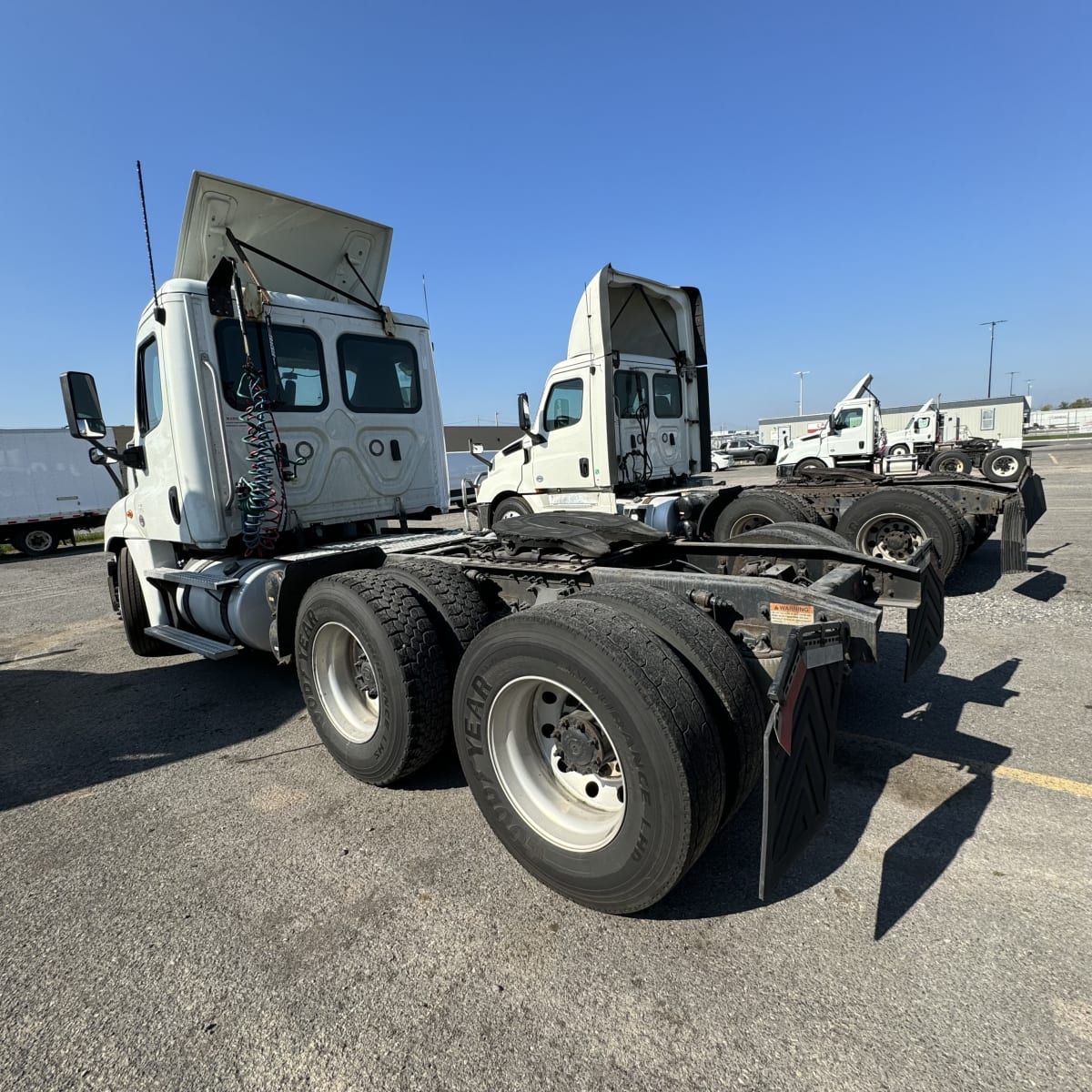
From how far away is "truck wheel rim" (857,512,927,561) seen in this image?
6.92 m

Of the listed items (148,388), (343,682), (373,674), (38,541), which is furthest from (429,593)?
(38,541)

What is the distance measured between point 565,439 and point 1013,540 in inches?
206

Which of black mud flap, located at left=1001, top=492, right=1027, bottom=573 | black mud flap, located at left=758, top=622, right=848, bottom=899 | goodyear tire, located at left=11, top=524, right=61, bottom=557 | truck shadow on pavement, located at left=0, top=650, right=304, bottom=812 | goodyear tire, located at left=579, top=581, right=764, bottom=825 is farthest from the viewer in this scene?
goodyear tire, located at left=11, top=524, right=61, bottom=557

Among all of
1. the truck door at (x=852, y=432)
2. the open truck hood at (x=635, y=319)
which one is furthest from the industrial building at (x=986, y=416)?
the open truck hood at (x=635, y=319)

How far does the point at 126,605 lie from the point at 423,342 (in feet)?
12.0

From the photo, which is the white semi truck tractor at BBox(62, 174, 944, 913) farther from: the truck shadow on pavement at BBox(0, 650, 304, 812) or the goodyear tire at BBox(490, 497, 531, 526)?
the goodyear tire at BBox(490, 497, 531, 526)

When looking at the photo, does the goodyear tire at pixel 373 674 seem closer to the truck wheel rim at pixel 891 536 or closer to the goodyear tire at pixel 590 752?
the goodyear tire at pixel 590 752

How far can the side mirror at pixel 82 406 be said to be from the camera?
5.20m

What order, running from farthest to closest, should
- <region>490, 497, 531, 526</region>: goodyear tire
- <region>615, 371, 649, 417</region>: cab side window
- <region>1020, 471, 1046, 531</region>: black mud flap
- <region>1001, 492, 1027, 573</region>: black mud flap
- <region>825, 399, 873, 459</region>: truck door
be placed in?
<region>825, 399, 873, 459</region>: truck door → <region>490, 497, 531, 526</region>: goodyear tire → <region>615, 371, 649, 417</region>: cab side window → <region>1020, 471, 1046, 531</region>: black mud flap → <region>1001, 492, 1027, 573</region>: black mud flap

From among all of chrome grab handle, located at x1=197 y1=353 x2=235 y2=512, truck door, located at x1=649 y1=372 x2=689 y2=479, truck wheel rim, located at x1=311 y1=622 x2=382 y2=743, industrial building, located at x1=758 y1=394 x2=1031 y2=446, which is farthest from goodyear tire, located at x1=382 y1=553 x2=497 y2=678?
industrial building, located at x1=758 y1=394 x2=1031 y2=446

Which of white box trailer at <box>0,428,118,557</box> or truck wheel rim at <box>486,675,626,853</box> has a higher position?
white box trailer at <box>0,428,118,557</box>

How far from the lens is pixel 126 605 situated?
6.01m

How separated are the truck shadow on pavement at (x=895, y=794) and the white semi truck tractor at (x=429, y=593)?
0.39 m

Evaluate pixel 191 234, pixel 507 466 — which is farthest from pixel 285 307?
pixel 507 466
